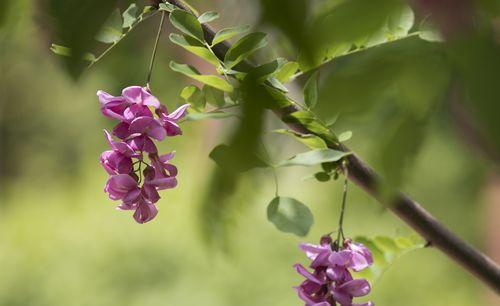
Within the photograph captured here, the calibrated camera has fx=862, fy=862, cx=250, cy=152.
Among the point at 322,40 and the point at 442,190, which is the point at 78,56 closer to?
the point at 322,40

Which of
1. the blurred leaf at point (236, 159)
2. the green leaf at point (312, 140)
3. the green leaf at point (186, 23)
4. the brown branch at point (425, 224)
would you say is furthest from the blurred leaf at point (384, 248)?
the blurred leaf at point (236, 159)

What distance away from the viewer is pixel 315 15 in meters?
0.28

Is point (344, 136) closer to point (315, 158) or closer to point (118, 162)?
point (315, 158)

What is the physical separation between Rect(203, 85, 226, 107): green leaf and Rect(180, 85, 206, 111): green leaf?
1 centimetres

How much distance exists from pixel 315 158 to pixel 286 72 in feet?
0.28

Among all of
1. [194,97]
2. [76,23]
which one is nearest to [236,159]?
[76,23]

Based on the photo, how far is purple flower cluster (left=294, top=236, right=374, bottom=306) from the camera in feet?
2.23

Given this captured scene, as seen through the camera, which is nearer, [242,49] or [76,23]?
[76,23]

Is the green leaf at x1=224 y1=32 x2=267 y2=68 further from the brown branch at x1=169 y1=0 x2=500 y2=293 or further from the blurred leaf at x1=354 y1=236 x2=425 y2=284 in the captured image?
the blurred leaf at x1=354 y1=236 x2=425 y2=284

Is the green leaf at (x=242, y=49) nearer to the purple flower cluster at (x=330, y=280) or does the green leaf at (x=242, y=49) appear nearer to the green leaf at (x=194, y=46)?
the green leaf at (x=194, y=46)

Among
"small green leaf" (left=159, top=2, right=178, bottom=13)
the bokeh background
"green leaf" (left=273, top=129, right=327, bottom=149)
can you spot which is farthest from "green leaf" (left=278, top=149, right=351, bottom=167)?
the bokeh background

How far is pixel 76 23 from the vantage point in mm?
274

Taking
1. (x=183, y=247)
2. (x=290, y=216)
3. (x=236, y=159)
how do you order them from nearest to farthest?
(x=236, y=159), (x=290, y=216), (x=183, y=247)

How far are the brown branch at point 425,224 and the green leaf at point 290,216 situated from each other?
5cm
